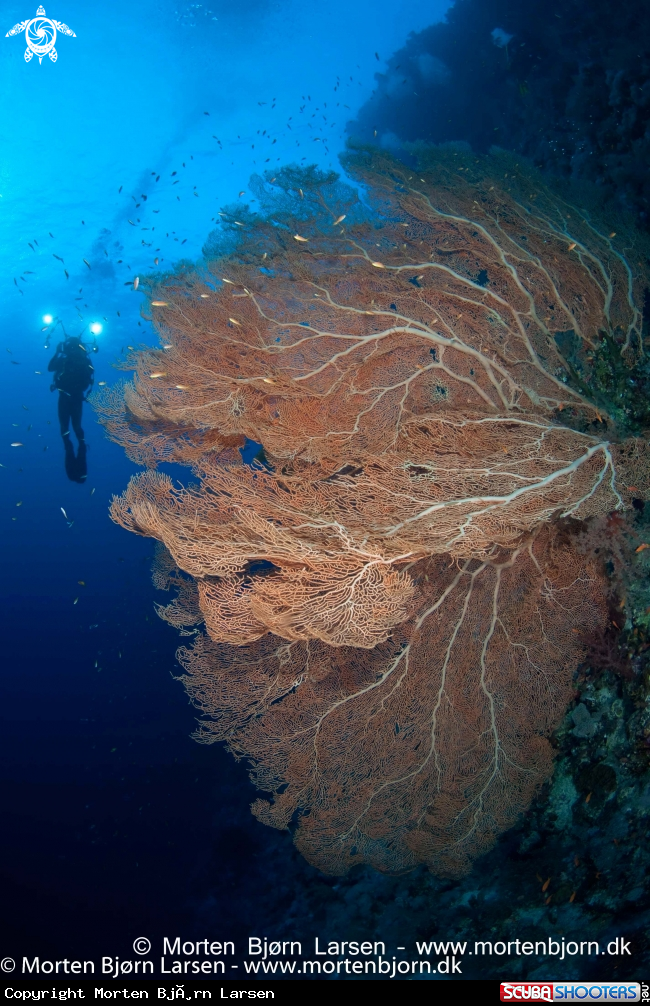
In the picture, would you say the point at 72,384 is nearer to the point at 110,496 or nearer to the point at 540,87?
the point at 110,496

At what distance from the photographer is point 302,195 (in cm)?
520

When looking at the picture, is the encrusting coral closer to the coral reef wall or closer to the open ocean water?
the open ocean water

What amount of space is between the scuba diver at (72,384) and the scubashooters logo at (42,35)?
20647mm

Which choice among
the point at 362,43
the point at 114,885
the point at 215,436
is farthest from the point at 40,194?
the point at 114,885

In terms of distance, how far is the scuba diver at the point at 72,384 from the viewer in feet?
41.4

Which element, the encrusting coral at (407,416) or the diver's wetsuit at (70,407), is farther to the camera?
the diver's wetsuit at (70,407)

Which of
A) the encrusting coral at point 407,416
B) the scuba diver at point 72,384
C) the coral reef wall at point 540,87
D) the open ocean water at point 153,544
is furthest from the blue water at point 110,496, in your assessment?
the coral reef wall at point 540,87

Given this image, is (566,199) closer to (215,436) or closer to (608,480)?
(608,480)

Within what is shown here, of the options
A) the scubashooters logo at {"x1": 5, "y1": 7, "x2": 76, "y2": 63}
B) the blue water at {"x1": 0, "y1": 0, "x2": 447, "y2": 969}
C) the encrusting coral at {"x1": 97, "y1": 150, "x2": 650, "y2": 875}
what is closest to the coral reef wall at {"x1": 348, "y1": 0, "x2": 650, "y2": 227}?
the encrusting coral at {"x1": 97, "y1": 150, "x2": 650, "y2": 875}

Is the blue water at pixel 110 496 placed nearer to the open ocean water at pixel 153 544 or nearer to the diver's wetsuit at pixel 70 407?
the open ocean water at pixel 153 544

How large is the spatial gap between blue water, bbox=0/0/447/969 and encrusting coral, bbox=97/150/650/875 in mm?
5352

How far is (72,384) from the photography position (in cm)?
1327

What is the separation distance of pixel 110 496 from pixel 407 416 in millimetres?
12911

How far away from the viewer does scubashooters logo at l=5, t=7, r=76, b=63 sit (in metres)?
21.4
